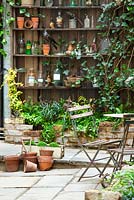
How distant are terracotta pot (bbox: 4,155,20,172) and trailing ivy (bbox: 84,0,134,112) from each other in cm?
167

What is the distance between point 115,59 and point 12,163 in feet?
7.34

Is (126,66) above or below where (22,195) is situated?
above

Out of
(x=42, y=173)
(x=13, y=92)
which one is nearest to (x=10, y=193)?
(x=42, y=173)

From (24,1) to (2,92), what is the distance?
54.3 inches

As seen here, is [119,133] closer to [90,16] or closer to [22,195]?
[90,16]

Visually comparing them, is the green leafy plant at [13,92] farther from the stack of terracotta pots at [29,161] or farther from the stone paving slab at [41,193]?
the stone paving slab at [41,193]

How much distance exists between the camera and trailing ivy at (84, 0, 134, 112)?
6973 millimetres

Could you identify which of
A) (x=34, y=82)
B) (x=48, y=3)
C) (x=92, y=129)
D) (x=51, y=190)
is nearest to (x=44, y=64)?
(x=34, y=82)

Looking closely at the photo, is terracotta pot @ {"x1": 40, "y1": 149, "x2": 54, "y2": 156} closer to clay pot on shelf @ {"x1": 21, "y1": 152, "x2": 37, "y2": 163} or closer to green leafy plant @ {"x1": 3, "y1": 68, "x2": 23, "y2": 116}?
clay pot on shelf @ {"x1": 21, "y1": 152, "x2": 37, "y2": 163}

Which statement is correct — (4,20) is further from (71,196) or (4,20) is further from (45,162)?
(71,196)

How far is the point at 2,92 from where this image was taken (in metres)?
7.46

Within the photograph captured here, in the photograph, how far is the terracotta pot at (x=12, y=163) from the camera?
236 inches

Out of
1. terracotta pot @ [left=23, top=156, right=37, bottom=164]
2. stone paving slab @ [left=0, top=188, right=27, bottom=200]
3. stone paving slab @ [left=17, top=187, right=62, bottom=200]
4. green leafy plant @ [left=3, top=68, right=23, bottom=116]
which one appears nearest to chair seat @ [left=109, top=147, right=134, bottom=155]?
stone paving slab @ [left=17, top=187, right=62, bottom=200]

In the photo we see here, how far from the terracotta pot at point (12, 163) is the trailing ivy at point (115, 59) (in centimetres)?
167
